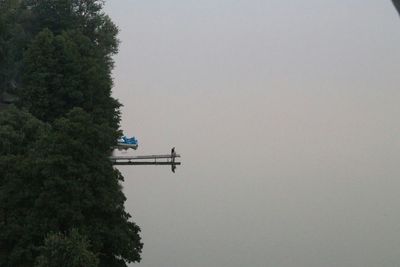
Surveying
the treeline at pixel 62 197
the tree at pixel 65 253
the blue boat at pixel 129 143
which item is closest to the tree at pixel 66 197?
the treeline at pixel 62 197

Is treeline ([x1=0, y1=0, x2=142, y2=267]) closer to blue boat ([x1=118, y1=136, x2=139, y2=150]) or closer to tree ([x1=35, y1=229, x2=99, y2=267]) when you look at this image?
tree ([x1=35, y1=229, x2=99, y2=267])

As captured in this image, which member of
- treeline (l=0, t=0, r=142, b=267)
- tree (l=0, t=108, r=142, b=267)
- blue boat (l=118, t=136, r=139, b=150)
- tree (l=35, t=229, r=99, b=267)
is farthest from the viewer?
blue boat (l=118, t=136, r=139, b=150)

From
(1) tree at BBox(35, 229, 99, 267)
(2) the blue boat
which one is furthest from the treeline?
(2) the blue boat

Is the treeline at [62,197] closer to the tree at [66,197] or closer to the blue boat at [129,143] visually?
the tree at [66,197]

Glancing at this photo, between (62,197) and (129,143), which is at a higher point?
(129,143)

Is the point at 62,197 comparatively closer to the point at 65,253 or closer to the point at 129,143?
the point at 65,253

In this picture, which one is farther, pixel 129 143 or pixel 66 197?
pixel 129 143

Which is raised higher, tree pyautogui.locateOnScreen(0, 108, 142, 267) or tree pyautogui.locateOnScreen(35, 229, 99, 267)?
tree pyautogui.locateOnScreen(0, 108, 142, 267)

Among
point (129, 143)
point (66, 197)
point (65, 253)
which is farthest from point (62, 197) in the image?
point (129, 143)

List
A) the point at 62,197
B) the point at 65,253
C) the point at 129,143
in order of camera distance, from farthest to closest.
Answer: the point at 129,143 < the point at 62,197 < the point at 65,253

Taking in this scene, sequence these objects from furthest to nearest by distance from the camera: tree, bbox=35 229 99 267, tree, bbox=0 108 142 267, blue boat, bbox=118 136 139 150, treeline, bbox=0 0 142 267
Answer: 1. blue boat, bbox=118 136 139 150
2. tree, bbox=0 108 142 267
3. treeline, bbox=0 0 142 267
4. tree, bbox=35 229 99 267

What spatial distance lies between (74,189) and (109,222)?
1.79m

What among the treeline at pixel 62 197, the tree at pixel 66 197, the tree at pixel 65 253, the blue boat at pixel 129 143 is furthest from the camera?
the blue boat at pixel 129 143

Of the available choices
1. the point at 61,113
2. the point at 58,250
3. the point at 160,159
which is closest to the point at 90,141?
the point at 58,250
